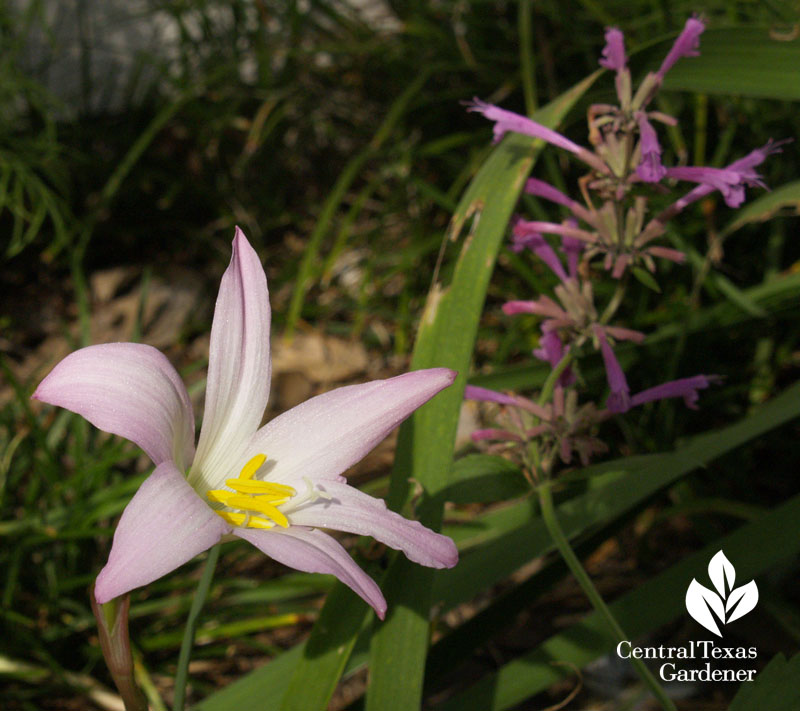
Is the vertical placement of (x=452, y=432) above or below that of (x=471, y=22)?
below

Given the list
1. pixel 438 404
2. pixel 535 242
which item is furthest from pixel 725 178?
pixel 438 404

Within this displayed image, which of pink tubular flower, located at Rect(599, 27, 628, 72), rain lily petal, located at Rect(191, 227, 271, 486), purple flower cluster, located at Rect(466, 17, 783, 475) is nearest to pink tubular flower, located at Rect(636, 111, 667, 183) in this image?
purple flower cluster, located at Rect(466, 17, 783, 475)

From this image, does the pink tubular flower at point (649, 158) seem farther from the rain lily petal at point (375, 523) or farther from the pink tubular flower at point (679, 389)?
the rain lily petal at point (375, 523)

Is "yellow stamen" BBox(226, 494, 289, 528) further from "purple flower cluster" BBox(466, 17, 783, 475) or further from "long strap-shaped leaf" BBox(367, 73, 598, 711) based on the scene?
"purple flower cluster" BBox(466, 17, 783, 475)

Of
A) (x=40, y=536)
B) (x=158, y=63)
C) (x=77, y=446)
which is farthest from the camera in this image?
(x=158, y=63)

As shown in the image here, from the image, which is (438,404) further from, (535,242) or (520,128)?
(520,128)

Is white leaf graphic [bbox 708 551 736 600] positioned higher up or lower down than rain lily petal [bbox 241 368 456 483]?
lower down

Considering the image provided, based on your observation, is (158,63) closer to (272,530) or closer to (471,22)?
(471,22)

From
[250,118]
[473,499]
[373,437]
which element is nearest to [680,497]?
[473,499]
